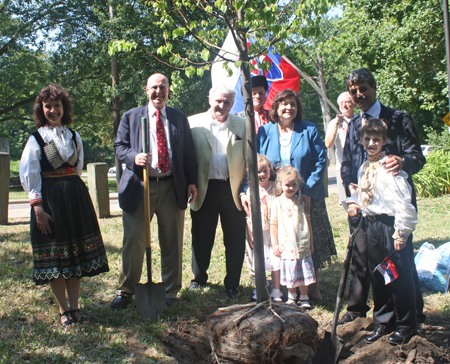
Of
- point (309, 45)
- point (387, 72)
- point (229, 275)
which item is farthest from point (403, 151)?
point (309, 45)

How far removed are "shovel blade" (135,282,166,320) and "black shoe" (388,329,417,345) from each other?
1915 mm

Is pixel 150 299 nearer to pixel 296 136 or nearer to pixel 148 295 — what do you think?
pixel 148 295

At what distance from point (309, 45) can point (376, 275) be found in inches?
1204

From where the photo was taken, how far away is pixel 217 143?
433cm

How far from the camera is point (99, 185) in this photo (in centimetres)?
845

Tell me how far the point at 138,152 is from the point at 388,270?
95.6 inches

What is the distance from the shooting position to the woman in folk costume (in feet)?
11.2

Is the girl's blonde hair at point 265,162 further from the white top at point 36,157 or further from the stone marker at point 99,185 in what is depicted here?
the stone marker at point 99,185

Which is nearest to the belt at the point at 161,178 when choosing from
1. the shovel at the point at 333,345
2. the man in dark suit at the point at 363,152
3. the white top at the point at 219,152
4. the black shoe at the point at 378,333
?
the white top at the point at 219,152

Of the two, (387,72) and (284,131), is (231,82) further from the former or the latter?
(387,72)

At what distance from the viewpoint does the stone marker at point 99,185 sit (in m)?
8.37

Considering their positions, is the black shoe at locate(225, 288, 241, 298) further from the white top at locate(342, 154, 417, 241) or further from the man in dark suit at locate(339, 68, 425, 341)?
the white top at locate(342, 154, 417, 241)

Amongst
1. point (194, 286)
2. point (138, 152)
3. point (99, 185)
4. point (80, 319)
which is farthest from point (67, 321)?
point (99, 185)

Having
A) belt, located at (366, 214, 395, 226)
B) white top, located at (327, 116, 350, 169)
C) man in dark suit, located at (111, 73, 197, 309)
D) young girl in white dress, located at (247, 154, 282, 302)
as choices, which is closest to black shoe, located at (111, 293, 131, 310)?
man in dark suit, located at (111, 73, 197, 309)
